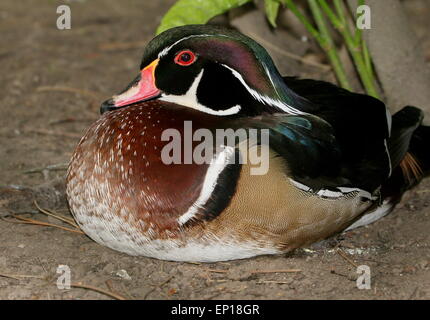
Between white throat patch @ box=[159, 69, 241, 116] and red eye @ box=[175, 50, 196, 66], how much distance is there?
67 millimetres

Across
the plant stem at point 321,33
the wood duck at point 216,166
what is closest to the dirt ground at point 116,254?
the wood duck at point 216,166

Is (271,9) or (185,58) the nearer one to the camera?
(185,58)

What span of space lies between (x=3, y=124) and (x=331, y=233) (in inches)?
88.6

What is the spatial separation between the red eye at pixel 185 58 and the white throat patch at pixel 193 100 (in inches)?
2.6

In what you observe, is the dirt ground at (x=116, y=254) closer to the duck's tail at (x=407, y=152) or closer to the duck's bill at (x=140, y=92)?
the duck's tail at (x=407, y=152)

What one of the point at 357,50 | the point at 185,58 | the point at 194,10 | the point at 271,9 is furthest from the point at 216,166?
the point at 357,50

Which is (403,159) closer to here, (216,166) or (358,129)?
(358,129)

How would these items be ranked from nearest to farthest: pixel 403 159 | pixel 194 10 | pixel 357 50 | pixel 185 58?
pixel 185 58, pixel 403 159, pixel 194 10, pixel 357 50

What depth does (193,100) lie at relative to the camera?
3.32 m

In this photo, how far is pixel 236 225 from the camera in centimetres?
311

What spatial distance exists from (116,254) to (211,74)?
86 centimetres

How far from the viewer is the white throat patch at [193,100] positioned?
327 centimetres
